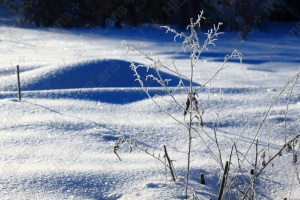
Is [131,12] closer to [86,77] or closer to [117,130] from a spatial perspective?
[86,77]

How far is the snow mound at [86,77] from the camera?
3.97 meters

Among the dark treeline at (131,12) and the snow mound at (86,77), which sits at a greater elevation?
the dark treeline at (131,12)

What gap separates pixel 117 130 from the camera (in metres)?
2.83

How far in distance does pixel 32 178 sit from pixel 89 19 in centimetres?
704

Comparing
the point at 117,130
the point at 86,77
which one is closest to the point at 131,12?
the point at 86,77

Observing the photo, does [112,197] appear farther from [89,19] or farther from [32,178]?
[89,19]

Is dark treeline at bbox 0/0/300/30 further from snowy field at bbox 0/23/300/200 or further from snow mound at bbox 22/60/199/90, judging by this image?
snow mound at bbox 22/60/199/90

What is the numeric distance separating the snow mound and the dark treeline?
4144 millimetres

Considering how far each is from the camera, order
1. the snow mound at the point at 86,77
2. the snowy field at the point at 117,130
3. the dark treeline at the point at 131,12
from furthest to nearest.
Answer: the dark treeline at the point at 131,12
the snow mound at the point at 86,77
the snowy field at the point at 117,130

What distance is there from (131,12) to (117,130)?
605 centimetres

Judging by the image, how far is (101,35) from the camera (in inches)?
304

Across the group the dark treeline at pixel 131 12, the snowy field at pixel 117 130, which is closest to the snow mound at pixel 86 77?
the snowy field at pixel 117 130

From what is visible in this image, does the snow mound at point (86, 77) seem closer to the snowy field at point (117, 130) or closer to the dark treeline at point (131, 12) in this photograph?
the snowy field at point (117, 130)

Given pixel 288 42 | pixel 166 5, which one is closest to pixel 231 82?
pixel 288 42
